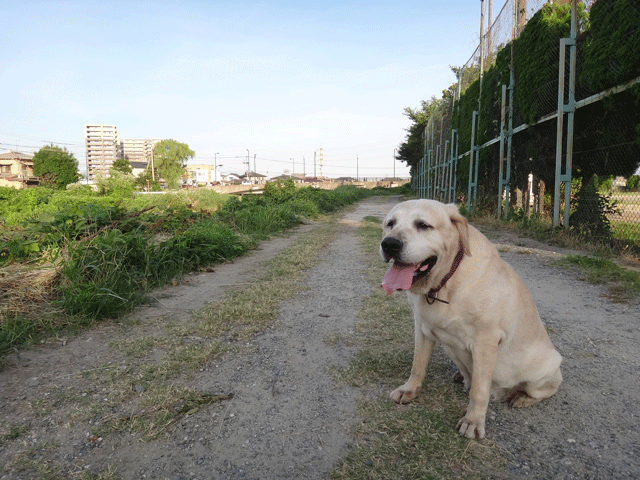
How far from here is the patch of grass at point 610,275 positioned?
4.26 m

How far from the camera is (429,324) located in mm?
2131

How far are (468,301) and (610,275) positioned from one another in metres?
3.91

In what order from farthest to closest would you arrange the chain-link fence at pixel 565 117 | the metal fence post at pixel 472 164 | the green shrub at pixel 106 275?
1. the metal fence post at pixel 472 164
2. the chain-link fence at pixel 565 117
3. the green shrub at pixel 106 275

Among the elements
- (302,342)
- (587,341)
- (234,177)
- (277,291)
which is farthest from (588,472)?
(234,177)

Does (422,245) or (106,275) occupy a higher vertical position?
(422,245)

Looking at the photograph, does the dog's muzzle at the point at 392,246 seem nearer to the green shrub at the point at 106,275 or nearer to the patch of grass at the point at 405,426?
the patch of grass at the point at 405,426

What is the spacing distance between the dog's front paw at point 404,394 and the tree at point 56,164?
187 feet

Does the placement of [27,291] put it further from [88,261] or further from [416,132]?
[416,132]

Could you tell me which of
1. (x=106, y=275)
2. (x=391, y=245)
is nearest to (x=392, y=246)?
(x=391, y=245)

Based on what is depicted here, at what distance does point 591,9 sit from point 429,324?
723cm

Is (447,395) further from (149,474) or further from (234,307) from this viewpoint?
(234,307)

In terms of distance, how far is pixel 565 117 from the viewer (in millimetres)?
7617

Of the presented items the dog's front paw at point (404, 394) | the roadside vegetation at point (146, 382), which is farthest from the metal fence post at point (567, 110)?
the dog's front paw at point (404, 394)

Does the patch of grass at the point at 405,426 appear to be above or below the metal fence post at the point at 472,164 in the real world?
below
